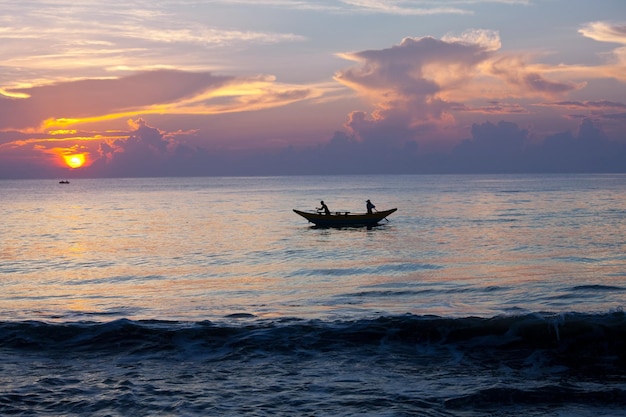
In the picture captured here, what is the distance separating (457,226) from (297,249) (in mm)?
21566

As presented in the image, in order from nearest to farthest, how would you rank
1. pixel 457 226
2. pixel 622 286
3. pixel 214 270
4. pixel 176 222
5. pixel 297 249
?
pixel 622 286 → pixel 214 270 → pixel 297 249 → pixel 457 226 → pixel 176 222

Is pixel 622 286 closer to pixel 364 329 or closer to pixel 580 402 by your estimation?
pixel 364 329

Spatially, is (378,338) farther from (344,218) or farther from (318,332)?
(344,218)

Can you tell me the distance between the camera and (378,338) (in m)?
16.2

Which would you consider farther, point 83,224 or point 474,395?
point 83,224

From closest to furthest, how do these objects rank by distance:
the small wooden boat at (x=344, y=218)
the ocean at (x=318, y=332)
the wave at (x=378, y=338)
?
the ocean at (x=318, y=332)
the wave at (x=378, y=338)
the small wooden boat at (x=344, y=218)

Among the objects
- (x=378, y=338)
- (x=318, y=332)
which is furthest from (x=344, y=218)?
(x=378, y=338)

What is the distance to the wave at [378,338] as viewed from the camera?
15.0 m

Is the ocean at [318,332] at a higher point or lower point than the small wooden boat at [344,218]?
lower

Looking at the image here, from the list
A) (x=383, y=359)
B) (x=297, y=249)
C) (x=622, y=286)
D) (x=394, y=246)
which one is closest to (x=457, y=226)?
(x=394, y=246)

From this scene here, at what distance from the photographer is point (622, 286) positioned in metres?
25.9

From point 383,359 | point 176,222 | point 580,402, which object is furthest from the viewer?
point 176,222

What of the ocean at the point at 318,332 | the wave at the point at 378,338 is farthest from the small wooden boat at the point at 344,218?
the wave at the point at 378,338

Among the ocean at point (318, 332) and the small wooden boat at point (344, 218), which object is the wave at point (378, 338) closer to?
the ocean at point (318, 332)
